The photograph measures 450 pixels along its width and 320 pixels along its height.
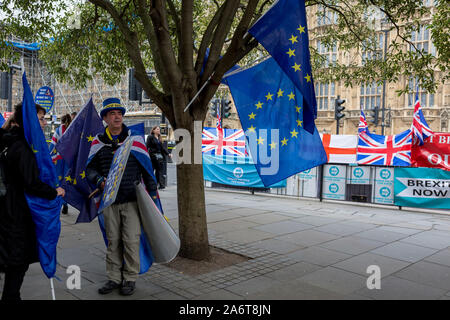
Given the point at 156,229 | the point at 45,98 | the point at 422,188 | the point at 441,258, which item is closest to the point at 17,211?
the point at 156,229

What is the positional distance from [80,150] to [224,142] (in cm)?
858

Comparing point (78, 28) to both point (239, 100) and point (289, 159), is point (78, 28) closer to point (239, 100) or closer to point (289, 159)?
point (239, 100)

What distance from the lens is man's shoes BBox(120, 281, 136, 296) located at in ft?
14.2

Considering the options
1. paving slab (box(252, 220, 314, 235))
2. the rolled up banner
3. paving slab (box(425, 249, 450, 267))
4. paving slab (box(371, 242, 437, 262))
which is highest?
the rolled up banner

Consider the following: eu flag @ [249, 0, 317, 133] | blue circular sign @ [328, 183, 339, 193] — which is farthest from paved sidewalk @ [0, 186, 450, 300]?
eu flag @ [249, 0, 317, 133]

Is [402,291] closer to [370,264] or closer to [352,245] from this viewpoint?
[370,264]

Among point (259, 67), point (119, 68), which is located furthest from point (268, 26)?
point (119, 68)

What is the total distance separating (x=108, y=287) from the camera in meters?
4.40

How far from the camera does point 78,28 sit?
29.2 ft

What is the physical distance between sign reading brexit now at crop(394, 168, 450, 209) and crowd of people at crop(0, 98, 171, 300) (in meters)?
8.46

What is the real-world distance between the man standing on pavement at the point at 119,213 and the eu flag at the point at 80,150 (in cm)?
151

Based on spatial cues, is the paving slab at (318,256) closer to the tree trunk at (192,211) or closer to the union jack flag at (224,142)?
the tree trunk at (192,211)

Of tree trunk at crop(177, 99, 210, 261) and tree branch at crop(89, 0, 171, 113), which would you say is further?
tree branch at crop(89, 0, 171, 113)

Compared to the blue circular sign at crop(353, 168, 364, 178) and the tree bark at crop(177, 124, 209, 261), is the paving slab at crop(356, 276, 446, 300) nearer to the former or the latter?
the tree bark at crop(177, 124, 209, 261)
